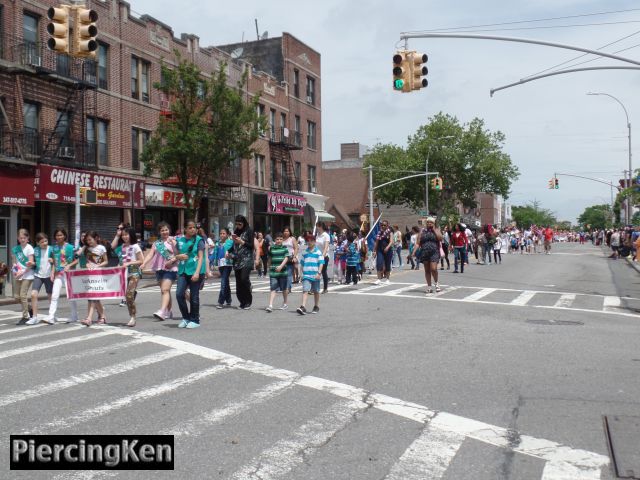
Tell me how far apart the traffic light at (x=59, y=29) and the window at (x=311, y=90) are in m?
38.5

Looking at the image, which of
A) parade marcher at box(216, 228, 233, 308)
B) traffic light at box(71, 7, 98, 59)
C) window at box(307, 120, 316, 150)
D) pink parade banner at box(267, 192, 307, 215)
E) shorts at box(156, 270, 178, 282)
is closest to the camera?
traffic light at box(71, 7, 98, 59)

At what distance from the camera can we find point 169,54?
33.7 metres

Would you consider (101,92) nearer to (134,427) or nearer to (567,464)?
(134,427)

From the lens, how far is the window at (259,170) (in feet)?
138

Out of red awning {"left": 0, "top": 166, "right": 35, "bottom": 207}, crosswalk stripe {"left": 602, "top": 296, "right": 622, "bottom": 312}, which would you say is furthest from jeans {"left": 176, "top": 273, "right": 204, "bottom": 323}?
red awning {"left": 0, "top": 166, "right": 35, "bottom": 207}

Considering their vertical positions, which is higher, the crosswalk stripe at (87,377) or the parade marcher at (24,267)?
the parade marcher at (24,267)

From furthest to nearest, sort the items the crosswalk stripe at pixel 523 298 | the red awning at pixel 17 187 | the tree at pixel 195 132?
the tree at pixel 195 132 → the red awning at pixel 17 187 → the crosswalk stripe at pixel 523 298

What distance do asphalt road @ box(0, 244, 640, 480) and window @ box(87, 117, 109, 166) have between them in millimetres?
15517

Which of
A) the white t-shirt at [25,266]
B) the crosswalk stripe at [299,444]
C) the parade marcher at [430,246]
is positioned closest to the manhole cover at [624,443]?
the crosswalk stripe at [299,444]

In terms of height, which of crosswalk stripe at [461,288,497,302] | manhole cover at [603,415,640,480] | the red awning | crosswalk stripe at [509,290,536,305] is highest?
the red awning

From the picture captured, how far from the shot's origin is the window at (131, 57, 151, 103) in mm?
31172

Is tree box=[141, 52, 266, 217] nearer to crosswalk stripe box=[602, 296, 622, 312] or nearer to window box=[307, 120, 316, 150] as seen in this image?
crosswalk stripe box=[602, 296, 622, 312]

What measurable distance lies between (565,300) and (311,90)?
1428 inches

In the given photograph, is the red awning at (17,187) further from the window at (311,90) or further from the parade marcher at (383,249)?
the window at (311,90)
